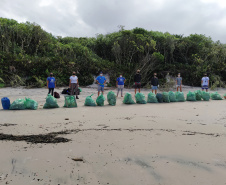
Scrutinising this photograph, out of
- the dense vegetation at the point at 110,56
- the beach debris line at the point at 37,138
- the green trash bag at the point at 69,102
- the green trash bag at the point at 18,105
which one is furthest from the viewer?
the dense vegetation at the point at 110,56

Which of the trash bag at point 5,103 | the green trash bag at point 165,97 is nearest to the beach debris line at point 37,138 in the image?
the trash bag at point 5,103

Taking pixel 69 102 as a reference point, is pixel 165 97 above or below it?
above

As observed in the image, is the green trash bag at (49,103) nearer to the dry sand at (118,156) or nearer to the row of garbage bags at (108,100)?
the row of garbage bags at (108,100)

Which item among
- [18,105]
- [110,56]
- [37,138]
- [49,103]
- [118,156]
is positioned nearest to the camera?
[118,156]

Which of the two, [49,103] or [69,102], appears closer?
[49,103]

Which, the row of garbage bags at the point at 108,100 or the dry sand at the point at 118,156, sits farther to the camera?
the row of garbage bags at the point at 108,100

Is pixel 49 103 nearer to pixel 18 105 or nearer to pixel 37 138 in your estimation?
pixel 18 105

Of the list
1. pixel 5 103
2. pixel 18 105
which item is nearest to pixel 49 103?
pixel 18 105

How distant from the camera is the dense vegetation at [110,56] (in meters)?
14.2

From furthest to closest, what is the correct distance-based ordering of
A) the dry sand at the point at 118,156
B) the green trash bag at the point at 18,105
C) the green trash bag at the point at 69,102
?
the green trash bag at the point at 69,102 < the green trash bag at the point at 18,105 < the dry sand at the point at 118,156

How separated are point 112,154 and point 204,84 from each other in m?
10.3

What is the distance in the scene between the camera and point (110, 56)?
18.7 meters

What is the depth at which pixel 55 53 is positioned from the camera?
16.1 metres

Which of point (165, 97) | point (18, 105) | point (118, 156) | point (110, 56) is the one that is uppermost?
point (110, 56)
